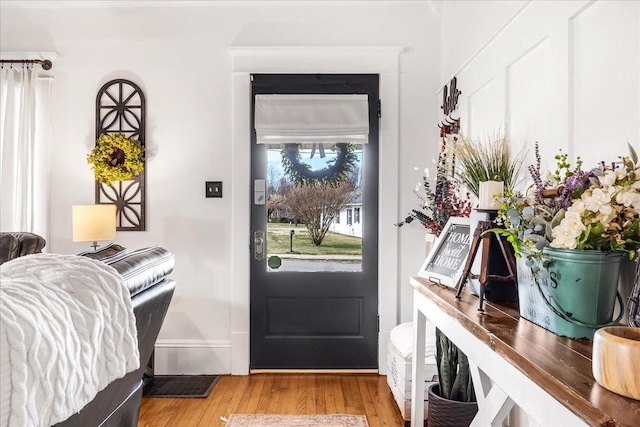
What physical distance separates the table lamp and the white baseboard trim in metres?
0.91

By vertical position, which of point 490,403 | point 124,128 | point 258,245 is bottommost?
point 490,403

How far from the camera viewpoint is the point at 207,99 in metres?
3.36

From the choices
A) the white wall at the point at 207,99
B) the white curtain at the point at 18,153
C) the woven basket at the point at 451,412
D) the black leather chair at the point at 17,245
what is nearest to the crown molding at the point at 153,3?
the white wall at the point at 207,99

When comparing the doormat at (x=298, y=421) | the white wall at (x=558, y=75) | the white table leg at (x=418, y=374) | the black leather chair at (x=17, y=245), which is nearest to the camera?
the white wall at (x=558, y=75)

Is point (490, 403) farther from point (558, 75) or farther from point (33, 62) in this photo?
point (33, 62)

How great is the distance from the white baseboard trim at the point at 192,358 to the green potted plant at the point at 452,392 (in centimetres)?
168

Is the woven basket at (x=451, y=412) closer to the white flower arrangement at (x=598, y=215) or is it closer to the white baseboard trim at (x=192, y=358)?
the white flower arrangement at (x=598, y=215)

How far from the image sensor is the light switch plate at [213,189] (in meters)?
3.35

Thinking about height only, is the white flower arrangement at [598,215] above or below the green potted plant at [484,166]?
below

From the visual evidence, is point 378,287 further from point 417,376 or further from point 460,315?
point 460,315

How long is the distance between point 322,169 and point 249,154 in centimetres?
55

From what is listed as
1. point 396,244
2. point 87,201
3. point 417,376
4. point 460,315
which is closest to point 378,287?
point 396,244

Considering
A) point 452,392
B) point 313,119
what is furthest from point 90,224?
point 452,392

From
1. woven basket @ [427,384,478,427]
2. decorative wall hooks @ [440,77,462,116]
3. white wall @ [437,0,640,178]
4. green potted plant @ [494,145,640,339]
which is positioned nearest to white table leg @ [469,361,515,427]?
green potted plant @ [494,145,640,339]
